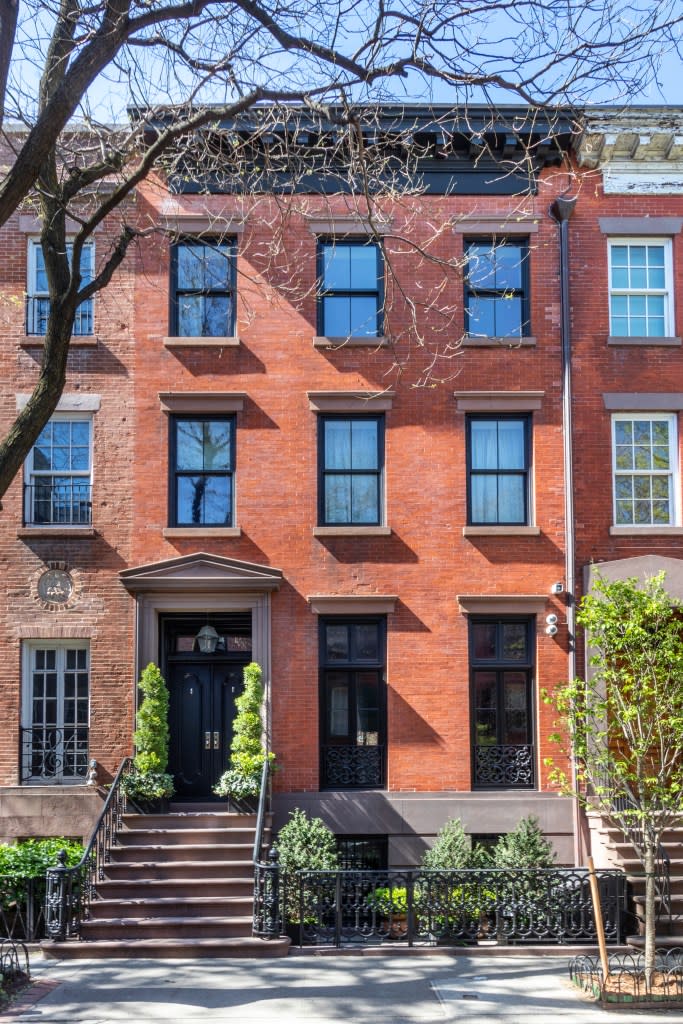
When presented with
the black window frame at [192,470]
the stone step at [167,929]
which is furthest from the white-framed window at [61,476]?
the stone step at [167,929]

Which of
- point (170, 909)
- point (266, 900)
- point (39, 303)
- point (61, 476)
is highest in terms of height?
point (39, 303)

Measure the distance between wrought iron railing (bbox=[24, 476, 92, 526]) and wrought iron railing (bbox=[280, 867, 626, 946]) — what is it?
6.80m

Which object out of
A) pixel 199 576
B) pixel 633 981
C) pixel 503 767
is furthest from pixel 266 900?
pixel 199 576

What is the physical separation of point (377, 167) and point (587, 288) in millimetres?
5309

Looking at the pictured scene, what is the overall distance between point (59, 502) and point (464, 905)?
872 cm

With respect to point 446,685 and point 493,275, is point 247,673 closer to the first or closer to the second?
point 446,685

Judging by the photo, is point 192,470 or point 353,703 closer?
point 353,703

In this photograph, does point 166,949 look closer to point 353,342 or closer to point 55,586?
point 55,586

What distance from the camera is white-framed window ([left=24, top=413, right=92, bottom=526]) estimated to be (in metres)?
18.9

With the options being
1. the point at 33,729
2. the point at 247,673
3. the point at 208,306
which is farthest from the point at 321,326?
the point at 33,729

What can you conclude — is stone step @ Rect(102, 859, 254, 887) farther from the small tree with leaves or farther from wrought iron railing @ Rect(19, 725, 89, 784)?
the small tree with leaves

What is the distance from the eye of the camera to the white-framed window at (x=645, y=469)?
19.1 metres

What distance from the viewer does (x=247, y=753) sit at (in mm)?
Answer: 17766

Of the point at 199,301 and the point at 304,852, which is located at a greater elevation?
the point at 199,301
